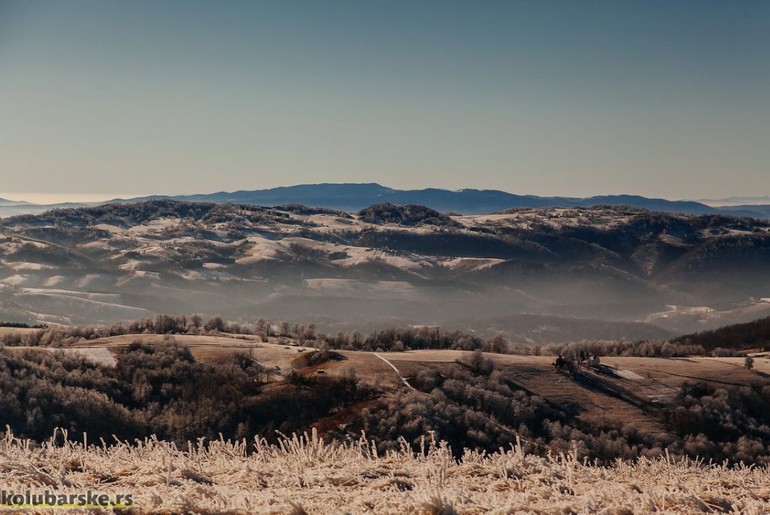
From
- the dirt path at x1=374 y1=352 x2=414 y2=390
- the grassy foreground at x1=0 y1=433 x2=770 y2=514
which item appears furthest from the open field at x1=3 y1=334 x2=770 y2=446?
the grassy foreground at x1=0 y1=433 x2=770 y2=514

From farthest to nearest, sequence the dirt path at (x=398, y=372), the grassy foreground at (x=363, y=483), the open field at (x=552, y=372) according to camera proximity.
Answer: the open field at (x=552, y=372), the dirt path at (x=398, y=372), the grassy foreground at (x=363, y=483)

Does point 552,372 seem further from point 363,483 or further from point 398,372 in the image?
point 363,483

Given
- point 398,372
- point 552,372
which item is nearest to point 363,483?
point 398,372

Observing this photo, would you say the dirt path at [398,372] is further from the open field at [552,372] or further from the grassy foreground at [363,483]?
the grassy foreground at [363,483]

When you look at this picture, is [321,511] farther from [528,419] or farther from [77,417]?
[528,419]

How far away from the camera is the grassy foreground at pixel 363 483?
31.9 ft

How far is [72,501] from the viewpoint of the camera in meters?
9.70

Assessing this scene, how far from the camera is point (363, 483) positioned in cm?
1173

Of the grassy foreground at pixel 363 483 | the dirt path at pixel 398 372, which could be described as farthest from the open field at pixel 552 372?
the grassy foreground at pixel 363 483

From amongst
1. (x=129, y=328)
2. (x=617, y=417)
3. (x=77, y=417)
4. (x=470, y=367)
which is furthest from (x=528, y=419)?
(x=129, y=328)

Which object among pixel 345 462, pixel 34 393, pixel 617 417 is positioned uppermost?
pixel 345 462

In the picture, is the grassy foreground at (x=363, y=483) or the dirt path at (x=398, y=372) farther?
the dirt path at (x=398, y=372)

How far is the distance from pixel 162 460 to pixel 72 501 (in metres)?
2.91

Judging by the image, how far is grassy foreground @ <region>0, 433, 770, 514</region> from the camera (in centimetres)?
973
